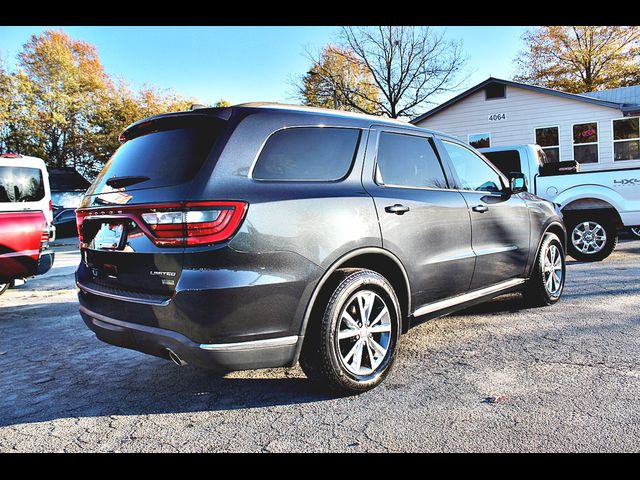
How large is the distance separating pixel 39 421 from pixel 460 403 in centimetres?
245

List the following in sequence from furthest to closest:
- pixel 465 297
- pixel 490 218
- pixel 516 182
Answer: pixel 516 182, pixel 490 218, pixel 465 297

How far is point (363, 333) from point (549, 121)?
1729 cm

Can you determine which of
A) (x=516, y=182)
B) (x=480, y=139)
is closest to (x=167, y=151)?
(x=516, y=182)

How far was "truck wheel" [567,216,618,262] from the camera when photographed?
8250mm

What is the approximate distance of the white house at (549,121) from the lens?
16.6 metres

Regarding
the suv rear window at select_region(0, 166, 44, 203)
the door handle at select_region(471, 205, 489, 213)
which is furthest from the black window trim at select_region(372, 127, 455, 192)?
the suv rear window at select_region(0, 166, 44, 203)

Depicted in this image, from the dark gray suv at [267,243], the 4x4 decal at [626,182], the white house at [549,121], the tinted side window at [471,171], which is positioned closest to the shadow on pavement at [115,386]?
the dark gray suv at [267,243]

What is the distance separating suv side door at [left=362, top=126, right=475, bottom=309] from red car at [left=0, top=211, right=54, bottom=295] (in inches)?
180

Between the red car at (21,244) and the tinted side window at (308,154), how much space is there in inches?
171

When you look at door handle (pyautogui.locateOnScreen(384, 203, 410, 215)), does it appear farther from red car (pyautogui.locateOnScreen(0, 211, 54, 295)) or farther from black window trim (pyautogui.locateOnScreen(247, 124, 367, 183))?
red car (pyautogui.locateOnScreen(0, 211, 54, 295))

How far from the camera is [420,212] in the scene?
3467 millimetres

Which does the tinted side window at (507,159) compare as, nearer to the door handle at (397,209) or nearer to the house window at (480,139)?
the door handle at (397,209)

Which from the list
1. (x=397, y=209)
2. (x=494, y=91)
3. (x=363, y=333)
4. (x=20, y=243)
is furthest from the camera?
(x=494, y=91)

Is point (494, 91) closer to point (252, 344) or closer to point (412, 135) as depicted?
point (412, 135)
